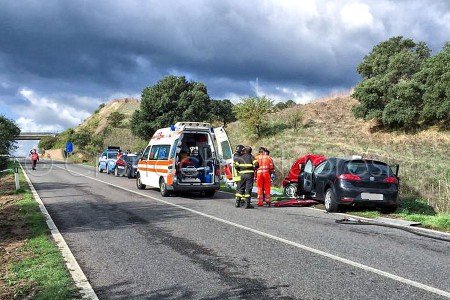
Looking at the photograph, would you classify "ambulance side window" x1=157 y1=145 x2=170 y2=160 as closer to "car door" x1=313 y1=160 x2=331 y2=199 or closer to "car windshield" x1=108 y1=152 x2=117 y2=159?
"car door" x1=313 y1=160 x2=331 y2=199

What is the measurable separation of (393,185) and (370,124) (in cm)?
2887

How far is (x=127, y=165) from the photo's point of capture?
95.5 feet

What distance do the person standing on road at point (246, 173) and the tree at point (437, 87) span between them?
22848 millimetres

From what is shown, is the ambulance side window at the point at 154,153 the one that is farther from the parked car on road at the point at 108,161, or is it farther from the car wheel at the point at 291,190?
the parked car on road at the point at 108,161

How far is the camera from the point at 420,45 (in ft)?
137

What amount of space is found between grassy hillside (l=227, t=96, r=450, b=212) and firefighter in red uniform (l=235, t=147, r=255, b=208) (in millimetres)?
5842

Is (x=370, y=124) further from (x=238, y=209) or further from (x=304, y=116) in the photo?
(x=238, y=209)

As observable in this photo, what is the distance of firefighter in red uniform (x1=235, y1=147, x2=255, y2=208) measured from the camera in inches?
526

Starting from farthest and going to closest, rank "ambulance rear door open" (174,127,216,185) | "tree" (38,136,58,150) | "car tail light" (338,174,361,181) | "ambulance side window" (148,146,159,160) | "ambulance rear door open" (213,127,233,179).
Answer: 1. "tree" (38,136,58,150)
2. "ambulance side window" (148,146,159,160)
3. "ambulance rear door open" (213,127,233,179)
4. "ambulance rear door open" (174,127,216,185)
5. "car tail light" (338,174,361,181)

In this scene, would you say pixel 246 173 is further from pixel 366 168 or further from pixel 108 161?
pixel 108 161

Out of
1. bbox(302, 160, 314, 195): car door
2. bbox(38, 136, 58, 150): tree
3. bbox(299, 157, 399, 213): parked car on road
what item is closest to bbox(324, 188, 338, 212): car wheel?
bbox(299, 157, 399, 213): parked car on road

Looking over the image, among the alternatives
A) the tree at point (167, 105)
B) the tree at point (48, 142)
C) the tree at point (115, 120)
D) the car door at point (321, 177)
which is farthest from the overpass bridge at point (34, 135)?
the car door at point (321, 177)

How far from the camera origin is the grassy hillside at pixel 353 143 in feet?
62.4

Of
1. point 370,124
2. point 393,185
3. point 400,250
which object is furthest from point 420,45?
point 400,250
